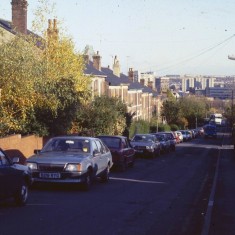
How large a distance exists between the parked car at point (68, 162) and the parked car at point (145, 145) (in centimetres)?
1766

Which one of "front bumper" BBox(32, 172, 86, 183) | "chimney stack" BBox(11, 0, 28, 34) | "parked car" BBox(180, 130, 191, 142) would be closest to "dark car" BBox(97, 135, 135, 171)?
"front bumper" BBox(32, 172, 86, 183)

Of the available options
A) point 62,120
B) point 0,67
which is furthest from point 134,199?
point 62,120

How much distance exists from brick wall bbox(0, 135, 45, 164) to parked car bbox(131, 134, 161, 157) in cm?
994

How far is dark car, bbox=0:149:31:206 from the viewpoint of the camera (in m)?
11.3

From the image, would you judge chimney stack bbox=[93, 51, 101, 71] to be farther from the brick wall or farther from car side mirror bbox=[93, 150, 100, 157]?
car side mirror bbox=[93, 150, 100, 157]

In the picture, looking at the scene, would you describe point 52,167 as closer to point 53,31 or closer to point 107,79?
point 53,31

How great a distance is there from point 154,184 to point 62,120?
1060 centimetres

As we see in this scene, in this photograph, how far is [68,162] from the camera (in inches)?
592

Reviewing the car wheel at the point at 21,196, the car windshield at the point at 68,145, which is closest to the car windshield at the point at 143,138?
the car windshield at the point at 68,145

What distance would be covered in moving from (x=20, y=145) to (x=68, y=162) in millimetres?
8790

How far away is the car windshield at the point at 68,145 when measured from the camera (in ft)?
54.4

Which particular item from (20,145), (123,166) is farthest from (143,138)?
(20,145)

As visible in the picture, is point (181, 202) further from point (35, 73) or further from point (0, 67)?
point (35, 73)

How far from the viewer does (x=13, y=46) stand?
Answer: 2247 cm
